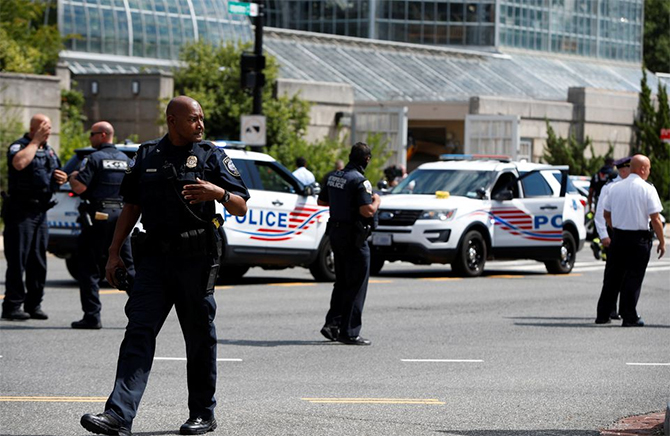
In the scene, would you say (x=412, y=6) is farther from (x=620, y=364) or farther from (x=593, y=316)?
(x=620, y=364)

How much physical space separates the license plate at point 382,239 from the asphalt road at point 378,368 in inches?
104

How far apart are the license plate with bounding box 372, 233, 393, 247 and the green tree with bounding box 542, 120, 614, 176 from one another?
22787 mm

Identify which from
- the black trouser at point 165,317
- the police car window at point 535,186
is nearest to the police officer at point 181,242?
the black trouser at point 165,317

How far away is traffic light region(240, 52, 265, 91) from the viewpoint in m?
27.5

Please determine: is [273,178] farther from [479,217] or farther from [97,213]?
[97,213]

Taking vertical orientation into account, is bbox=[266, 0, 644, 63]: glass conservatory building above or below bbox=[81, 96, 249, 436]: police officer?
above


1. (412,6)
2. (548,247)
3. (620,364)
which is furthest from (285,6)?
(620,364)

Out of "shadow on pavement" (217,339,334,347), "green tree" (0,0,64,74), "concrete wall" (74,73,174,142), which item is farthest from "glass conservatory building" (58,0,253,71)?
"shadow on pavement" (217,339,334,347)

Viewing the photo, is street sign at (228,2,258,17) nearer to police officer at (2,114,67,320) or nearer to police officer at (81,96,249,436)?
police officer at (2,114,67,320)

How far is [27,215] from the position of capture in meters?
13.8

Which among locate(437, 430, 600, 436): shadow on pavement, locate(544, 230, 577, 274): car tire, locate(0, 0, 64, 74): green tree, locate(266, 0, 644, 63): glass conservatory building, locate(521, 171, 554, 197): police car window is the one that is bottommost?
locate(544, 230, 577, 274): car tire

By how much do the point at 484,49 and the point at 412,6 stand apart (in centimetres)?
397

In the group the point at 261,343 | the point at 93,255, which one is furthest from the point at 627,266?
the point at 93,255

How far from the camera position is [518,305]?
55.9 ft
